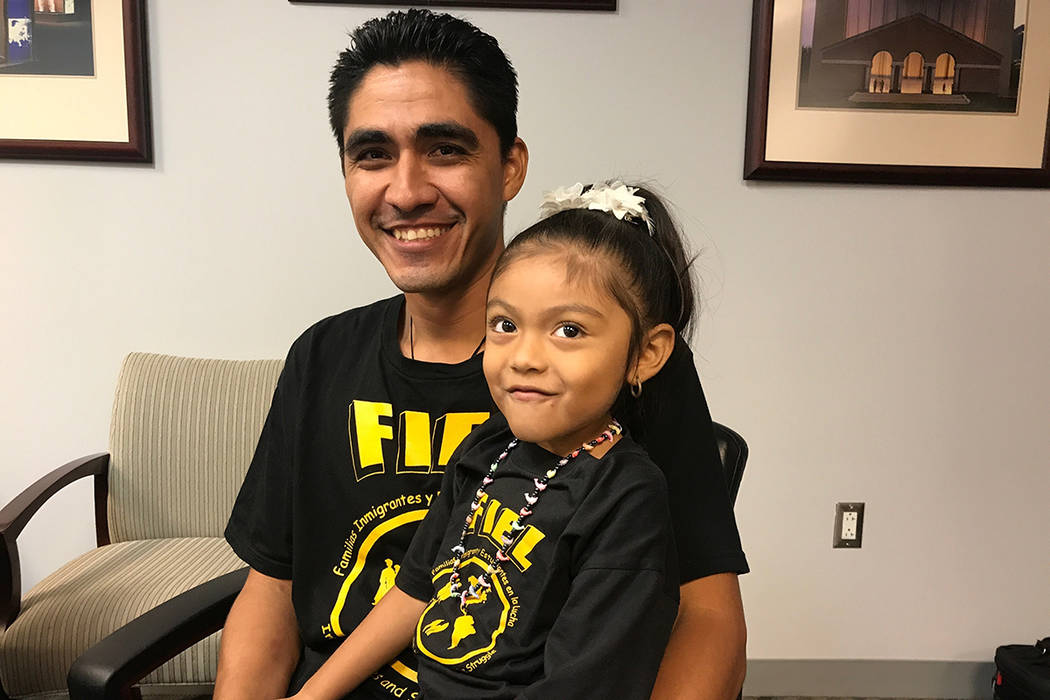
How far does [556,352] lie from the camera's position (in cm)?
86

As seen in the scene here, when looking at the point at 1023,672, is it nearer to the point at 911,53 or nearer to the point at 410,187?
the point at 911,53

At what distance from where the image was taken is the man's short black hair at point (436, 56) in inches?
41.8

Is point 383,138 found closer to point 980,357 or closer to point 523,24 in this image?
point 523,24

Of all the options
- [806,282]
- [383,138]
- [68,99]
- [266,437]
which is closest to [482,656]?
[266,437]

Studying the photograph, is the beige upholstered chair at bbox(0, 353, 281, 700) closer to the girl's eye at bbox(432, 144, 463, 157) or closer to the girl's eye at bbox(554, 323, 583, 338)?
the girl's eye at bbox(432, 144, 463, 157)

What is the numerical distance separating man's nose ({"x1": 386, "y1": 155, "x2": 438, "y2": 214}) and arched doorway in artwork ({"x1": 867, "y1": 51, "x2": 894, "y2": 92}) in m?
1.57

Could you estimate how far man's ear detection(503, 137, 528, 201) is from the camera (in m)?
1.18

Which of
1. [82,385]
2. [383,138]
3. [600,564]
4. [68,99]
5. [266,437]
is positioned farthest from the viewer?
[82,385]

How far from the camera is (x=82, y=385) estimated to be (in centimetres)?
217

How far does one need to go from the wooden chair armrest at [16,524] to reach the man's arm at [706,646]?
1.42 metres

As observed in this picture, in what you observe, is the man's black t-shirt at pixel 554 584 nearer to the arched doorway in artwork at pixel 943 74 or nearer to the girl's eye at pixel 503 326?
the girl's eye at pixel 503 326

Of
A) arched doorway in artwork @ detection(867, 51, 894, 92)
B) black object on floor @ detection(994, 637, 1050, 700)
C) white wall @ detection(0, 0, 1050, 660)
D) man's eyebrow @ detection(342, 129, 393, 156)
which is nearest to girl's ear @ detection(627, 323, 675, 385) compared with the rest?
man's eyebrow @ detection(342, 129, 393, 156)

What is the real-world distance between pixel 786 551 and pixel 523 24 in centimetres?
173

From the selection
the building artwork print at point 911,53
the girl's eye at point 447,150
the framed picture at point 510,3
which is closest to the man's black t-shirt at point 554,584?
the girl's eye at point 447,150
